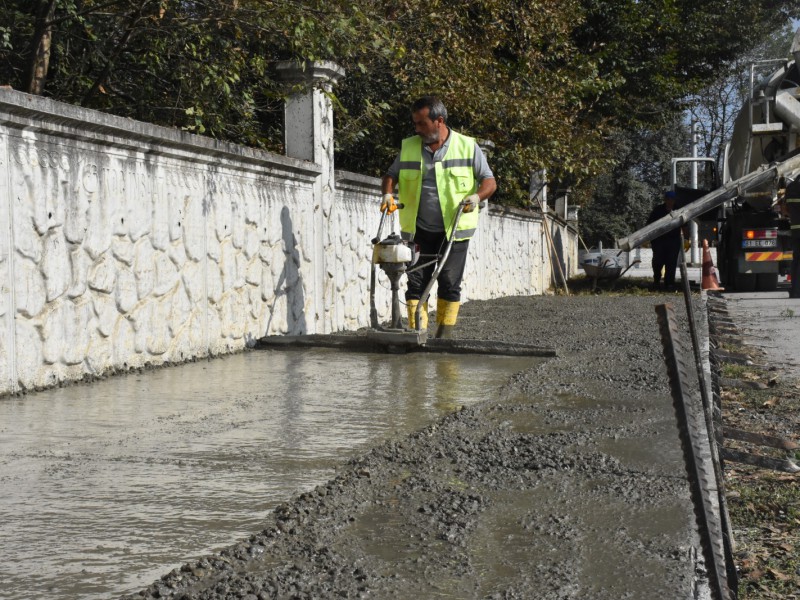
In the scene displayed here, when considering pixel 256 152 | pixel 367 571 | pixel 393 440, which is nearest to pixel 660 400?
pixel 393 440

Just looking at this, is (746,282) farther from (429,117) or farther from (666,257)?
(429,117)

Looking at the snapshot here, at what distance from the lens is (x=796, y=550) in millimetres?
3613

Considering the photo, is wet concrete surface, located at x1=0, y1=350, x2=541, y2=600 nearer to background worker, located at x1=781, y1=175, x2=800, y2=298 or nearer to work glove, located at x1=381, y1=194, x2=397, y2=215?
work glove, located at x1=381, y1=194, x2=397, y2=215

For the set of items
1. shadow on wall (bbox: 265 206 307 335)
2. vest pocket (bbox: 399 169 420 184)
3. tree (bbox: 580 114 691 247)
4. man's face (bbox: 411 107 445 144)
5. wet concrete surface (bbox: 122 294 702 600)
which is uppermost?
tree (bbox: 580 114 691 247)

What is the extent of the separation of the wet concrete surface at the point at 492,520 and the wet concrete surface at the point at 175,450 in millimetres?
152

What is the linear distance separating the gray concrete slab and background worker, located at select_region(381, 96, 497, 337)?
8.54 feet

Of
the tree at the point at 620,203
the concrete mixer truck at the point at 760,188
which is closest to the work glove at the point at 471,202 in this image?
the concrete mixer truck at the point at 760,188

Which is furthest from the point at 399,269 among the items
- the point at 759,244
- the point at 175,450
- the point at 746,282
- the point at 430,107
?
the point at 746,282

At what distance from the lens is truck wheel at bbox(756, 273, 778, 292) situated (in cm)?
1961

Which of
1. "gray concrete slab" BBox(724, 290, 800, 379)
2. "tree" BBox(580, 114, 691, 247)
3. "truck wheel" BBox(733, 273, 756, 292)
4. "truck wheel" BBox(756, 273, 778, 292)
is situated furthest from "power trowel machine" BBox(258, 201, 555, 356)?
"tree" BBox(580, 114, 691, 247)

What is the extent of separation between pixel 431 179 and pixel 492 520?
17.5ft

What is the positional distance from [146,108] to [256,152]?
2187mm

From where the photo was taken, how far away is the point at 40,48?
8.98 m

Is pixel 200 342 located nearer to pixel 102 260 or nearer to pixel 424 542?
pixel 102 260
